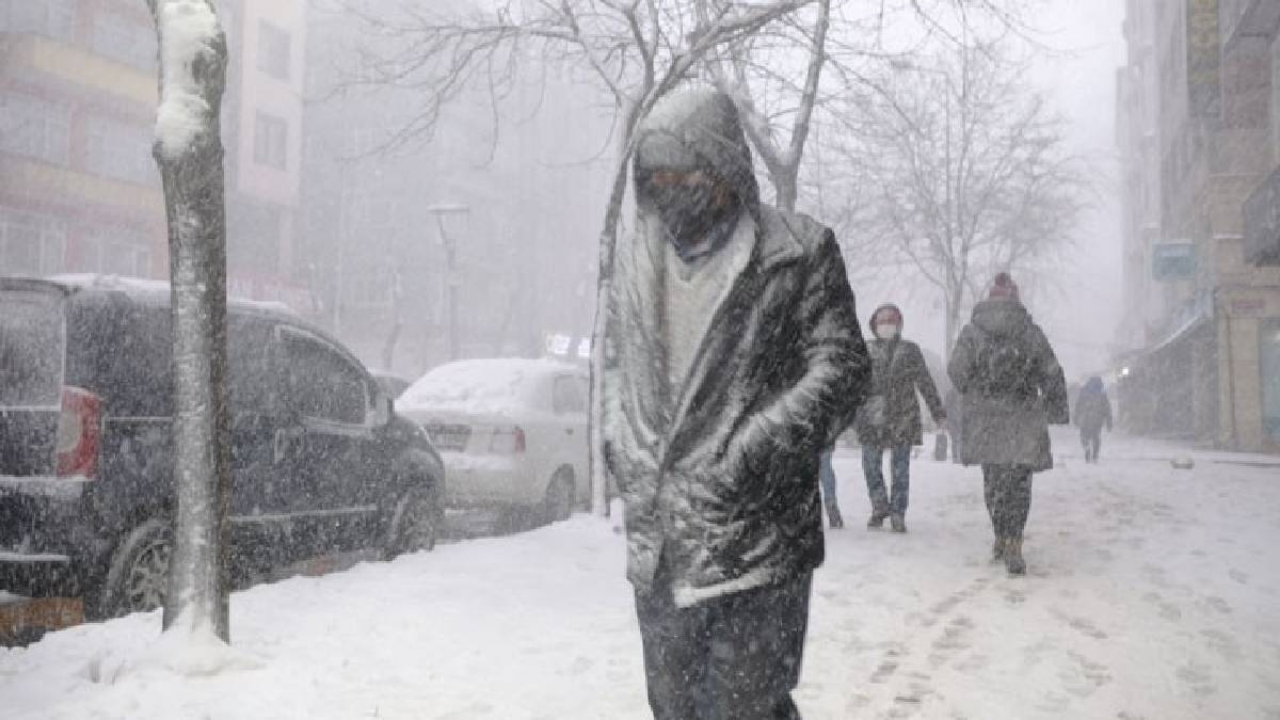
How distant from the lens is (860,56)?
12.1m

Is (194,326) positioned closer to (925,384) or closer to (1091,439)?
(925,384)

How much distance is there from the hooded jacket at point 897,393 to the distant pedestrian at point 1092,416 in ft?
43.3

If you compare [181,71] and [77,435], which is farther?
[77,435]

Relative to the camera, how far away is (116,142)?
1352 inches

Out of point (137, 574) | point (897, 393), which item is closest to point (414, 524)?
point (137, 574)

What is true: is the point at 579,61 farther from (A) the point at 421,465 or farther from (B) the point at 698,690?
(B) the point at 698,690

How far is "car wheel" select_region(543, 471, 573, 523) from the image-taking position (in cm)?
1175

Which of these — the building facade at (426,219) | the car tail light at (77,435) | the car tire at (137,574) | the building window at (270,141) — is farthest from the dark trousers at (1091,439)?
the building window at (270,141)

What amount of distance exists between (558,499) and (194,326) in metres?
7.00

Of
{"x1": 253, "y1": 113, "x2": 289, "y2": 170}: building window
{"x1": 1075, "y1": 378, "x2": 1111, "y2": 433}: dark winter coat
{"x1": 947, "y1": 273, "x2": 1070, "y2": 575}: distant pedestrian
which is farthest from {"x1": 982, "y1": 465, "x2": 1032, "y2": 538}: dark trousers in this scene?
{"x1": 253, "y1": 113, "x2": 289, "y2": 170}: building window

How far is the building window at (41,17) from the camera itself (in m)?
30.4

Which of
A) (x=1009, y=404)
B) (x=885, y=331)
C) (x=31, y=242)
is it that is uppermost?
(x=31, y=242)

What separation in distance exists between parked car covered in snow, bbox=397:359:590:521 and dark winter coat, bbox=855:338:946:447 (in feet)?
11.5

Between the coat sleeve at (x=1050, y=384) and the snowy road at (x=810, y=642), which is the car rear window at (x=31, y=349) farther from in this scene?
the coat sleeve at (x=1050, y=384)
